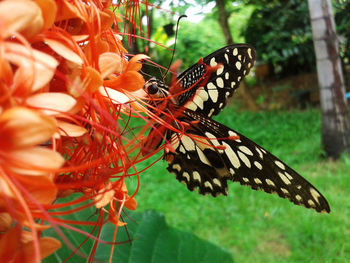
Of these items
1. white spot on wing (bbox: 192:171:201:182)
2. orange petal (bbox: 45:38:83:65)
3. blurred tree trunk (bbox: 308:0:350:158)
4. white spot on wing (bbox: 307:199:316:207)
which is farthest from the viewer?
blurred tree trunk (bbox: 308:0:350:158)

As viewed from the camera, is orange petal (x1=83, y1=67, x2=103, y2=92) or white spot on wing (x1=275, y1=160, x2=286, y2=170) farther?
white spot on wing (x1=275, y1=160, x2=286, y2=170)

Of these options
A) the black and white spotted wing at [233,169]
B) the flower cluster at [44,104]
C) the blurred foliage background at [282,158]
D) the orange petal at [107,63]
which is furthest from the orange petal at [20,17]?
the black and white spotted wing at [233,169]

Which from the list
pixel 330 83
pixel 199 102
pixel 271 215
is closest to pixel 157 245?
pixel 199 102

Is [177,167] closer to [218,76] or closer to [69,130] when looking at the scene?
[218,76]

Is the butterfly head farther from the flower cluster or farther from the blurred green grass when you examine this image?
the blurred green grass

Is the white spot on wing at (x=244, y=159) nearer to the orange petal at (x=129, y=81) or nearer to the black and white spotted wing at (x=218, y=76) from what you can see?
the black and white spotted wing at (x=218, y=76)

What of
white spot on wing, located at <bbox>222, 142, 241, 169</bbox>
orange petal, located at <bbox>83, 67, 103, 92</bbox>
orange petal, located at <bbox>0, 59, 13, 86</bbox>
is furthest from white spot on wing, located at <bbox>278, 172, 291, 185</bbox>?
orange petal, located at <bbox>0, 59, 13, 86</bbox>
